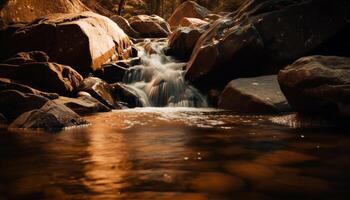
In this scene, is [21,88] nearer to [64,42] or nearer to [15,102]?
[15,102]

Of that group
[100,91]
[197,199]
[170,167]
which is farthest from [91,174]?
[100,91]

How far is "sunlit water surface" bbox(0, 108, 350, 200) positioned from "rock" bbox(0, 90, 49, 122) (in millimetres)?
2265

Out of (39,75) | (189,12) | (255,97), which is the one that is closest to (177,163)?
(255,97)

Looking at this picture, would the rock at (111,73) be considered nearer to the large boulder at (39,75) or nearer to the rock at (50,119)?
the large boulder at (39,75)

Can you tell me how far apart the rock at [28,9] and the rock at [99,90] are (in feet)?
18.7

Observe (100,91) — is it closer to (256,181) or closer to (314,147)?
(314,147)

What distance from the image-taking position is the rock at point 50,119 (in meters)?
8.98

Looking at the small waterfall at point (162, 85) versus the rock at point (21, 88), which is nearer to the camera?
the rock at point (21, 88)

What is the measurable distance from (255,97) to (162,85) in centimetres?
488

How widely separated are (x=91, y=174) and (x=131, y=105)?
9994 millimetres

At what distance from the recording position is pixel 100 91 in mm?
14086

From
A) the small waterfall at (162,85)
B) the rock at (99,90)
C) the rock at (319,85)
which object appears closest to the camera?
the rock at (319,85)

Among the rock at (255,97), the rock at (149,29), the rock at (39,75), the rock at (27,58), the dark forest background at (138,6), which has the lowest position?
the rock at (255,97)

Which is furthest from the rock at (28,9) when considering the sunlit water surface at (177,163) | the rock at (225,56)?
the sunlit water surface at (177,163)
